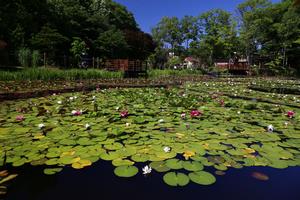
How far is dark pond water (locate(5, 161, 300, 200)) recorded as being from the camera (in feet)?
5.04

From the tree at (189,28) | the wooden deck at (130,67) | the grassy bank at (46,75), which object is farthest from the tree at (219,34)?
the grassy bank at (46,75)

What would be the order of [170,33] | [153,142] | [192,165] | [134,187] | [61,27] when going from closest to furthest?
[134,187] → [192,165] → [153,142] → [61,27] → [170,33]

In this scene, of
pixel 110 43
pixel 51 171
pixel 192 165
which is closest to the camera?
pixel 51 171

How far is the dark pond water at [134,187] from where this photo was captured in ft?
5.04

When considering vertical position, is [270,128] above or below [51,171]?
A: above

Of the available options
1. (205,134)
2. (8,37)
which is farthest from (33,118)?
(8,37)

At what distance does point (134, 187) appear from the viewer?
1.64 m

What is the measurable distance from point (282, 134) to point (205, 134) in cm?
100

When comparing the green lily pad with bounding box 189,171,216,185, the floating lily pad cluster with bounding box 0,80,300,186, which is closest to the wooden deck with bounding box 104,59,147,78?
the floating lily pad cluster with bounding box 0,80,300,186

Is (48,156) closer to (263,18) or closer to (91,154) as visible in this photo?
(91,154)

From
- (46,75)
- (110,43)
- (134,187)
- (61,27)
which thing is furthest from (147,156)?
(61,27)

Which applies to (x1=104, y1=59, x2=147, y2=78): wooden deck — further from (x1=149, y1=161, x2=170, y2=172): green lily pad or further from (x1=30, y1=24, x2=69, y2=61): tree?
(x1=149, y1=161, x2=170, y2=172): green lily pad

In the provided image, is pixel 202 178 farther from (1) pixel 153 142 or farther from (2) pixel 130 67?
(2) pixel 130 67

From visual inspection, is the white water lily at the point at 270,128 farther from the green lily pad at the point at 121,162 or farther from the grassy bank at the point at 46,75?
the grassy bank at the point at 46,75
